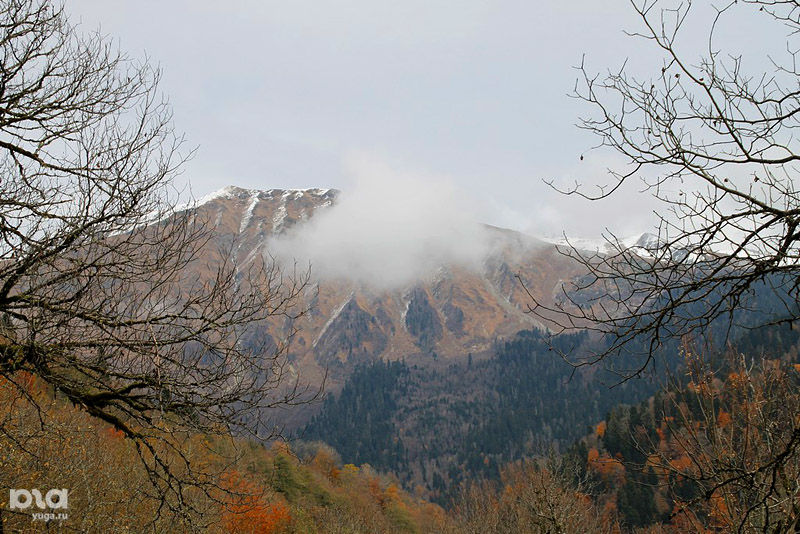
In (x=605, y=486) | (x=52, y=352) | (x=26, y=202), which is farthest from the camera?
(x=605, y=486)

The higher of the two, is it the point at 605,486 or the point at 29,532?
the point at 29,532

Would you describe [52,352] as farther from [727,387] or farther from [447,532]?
[447,532]

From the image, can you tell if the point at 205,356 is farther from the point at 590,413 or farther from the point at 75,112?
the point at 590,413

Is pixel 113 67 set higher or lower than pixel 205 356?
higher

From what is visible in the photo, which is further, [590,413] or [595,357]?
[590,413]

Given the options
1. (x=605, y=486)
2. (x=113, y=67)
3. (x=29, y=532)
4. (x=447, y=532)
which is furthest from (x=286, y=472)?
(x=113, y=67)

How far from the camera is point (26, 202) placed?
5078mm

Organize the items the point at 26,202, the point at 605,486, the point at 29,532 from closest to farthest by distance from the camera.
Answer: the point at 26,202 → the point at 29,532 → the point at 605,486

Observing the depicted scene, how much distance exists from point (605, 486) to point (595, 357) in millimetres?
76242

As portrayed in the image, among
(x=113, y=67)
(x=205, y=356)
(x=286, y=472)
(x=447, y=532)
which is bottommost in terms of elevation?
(x=447, y=532)

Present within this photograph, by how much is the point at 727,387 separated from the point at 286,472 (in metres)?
47.8

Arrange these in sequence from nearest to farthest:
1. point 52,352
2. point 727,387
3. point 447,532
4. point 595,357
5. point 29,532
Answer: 1. point 595,357
2. point 52,352
3. point 727,387
4. point 29,532
5. point 447,532

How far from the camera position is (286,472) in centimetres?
4894

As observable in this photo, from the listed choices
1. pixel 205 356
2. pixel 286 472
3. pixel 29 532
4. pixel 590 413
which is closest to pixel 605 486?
pixel 286 472
